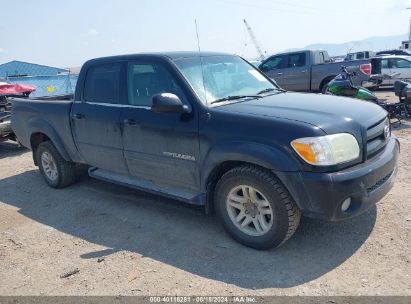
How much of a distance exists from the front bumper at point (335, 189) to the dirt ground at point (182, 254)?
495 millimetres

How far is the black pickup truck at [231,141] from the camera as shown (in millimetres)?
3305

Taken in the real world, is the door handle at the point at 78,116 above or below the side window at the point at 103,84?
below

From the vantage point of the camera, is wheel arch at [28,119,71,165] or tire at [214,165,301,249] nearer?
tire at [214,165,301,249]

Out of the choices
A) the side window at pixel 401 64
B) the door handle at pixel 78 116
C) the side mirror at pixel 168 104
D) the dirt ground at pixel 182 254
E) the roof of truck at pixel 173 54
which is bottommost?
the dirt ground at pixel 182 254

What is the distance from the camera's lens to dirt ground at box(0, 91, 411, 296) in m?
3.25

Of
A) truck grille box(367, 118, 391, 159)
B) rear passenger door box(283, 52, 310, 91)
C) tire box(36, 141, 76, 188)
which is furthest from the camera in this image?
rear passenger door box(283, 52, 310, 91)

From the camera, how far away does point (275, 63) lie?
15.2m

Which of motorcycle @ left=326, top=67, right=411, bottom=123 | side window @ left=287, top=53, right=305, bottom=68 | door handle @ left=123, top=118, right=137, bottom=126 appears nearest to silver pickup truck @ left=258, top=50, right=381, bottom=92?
side window @ left=287, top=53, right=305, bottom=68

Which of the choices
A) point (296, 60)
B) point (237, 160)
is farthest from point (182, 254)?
point (296, 60)

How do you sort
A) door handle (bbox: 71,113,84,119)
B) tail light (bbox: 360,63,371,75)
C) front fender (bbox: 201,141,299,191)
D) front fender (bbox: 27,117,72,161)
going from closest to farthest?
front fender (bbox: 201,141,299,191), door handle (bbox: 71,113,84,119), front fender (bbox: 27,117,72,161), tail light (bbox: 360,63,371,75)

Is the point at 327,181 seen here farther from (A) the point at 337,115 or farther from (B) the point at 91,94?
(B) the point at 91,94

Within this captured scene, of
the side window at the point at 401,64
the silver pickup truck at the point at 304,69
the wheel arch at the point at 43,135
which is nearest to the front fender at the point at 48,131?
the wheel arch at the point at 43,135

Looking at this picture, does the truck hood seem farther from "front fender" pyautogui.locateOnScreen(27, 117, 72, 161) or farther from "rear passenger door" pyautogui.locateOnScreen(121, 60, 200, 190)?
"front fender" pyautogui.locateOnScreen(27, 117, 72, 161)

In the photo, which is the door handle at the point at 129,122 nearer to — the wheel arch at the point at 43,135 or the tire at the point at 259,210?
the tire at the point at 259,210
